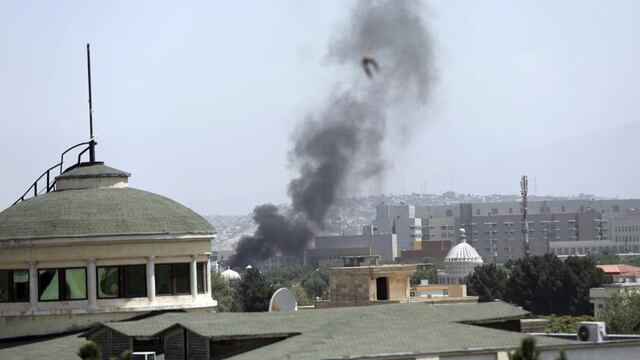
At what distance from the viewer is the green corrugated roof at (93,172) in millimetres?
80062

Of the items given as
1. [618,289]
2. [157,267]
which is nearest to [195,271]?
[157,267]

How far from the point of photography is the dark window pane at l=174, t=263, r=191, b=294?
250ft

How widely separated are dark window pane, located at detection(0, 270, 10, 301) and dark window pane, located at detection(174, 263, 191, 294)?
7221mm

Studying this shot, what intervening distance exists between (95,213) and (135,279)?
3401 millimetres

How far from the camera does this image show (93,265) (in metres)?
74.9

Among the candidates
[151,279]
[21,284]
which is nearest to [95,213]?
[151,279]

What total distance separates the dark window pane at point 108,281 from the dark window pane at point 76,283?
67 cm

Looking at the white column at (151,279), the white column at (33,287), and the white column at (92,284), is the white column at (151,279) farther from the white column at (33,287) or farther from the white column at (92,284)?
the white column at (33,287)

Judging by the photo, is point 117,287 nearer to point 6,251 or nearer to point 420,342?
point 6,251

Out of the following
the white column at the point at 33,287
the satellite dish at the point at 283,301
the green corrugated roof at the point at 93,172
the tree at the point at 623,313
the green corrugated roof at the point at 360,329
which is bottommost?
the tree at the point at 623,313

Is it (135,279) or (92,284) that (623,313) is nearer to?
(135,279)

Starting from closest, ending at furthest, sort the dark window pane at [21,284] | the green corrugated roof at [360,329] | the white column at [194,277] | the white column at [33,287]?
1. the green corrugated roof at [360,329]
2. the white column at [33,287]
3. the dark window pane at [21,284]
4. the white column at [194,277]

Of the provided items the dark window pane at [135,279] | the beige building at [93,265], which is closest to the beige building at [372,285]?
the beige building at [93,265]

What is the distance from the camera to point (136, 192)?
7988cm
